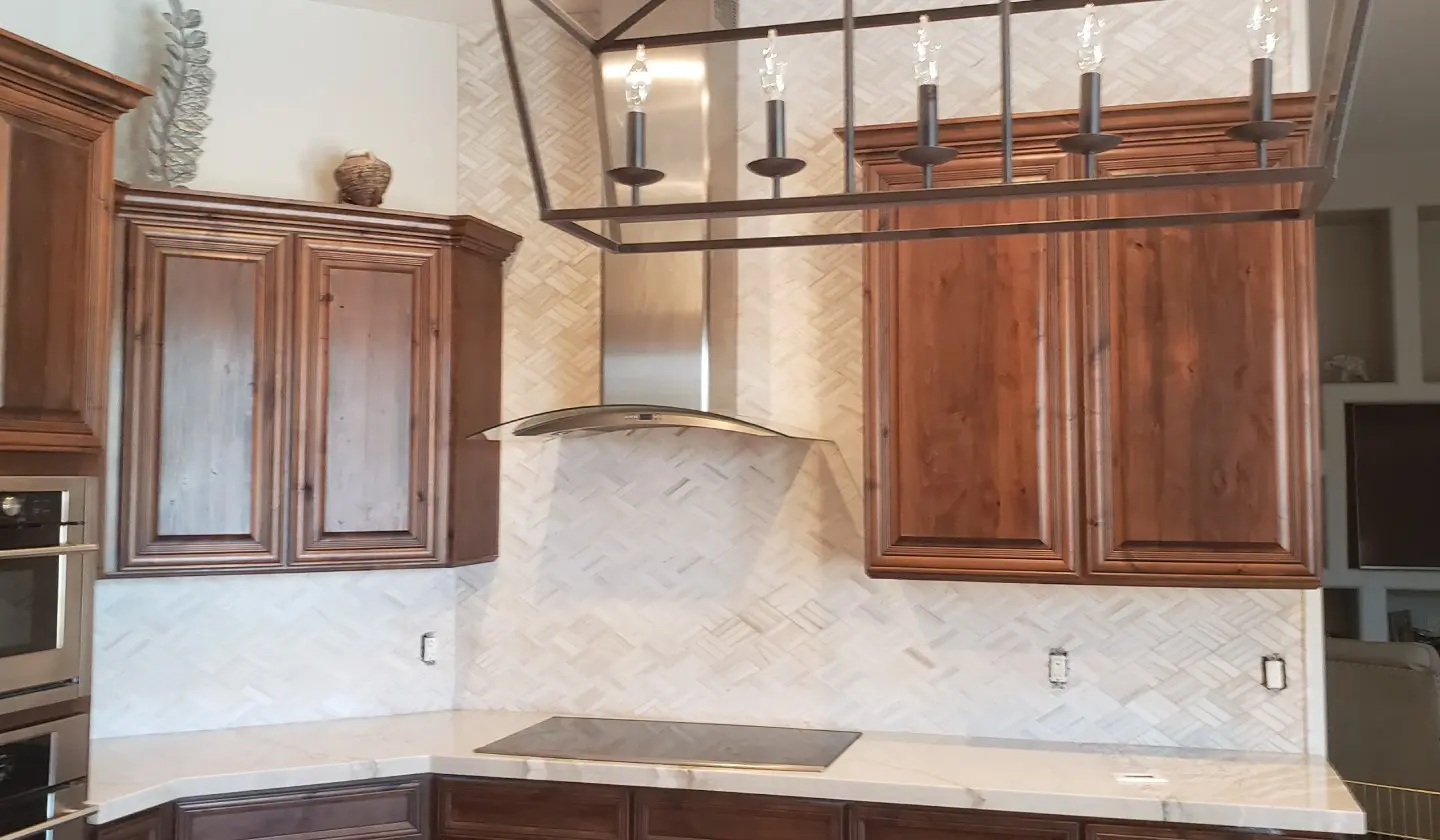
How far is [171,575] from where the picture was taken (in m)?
3.03

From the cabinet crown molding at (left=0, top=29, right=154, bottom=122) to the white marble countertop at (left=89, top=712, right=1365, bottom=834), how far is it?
1.58 metres

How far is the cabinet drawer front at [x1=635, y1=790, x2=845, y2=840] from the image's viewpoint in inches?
108

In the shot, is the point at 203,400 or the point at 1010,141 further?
the point at 203,400

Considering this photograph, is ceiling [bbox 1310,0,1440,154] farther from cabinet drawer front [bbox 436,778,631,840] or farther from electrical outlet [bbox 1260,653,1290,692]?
cabinet drawer front [bbox 436,778,631,840]

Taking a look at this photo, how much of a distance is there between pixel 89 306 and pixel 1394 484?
238 inches

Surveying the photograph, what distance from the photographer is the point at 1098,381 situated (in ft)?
9.29

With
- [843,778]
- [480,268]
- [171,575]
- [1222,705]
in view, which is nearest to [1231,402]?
[1222,705]

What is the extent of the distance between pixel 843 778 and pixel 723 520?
0.96 m

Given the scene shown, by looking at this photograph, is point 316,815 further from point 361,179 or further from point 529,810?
point 361,179

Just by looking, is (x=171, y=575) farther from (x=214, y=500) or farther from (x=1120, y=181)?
(x=1120, y=181)

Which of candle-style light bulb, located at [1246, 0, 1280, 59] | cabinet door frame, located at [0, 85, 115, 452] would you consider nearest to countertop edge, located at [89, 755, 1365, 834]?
cabinet door frame, located at [0, 85, 115, 452]

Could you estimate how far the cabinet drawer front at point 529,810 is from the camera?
2.90m

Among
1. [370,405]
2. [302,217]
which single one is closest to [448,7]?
[302,217]

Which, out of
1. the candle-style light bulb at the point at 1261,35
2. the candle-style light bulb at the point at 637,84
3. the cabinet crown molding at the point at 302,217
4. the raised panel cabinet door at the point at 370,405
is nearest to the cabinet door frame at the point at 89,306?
the cabinet crown molding at the point at 302,217
